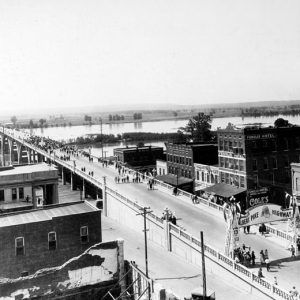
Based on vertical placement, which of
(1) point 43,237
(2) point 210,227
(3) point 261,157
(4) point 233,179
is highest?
(3) point 261,157

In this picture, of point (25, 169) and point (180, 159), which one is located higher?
point (25, 169)

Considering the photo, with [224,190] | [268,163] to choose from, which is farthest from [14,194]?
[268,163]

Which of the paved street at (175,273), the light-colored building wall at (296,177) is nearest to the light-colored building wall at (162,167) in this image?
the light-colored building wall at (296,177)

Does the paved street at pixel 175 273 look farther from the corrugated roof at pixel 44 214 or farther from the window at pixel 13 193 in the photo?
the window at pixel 13 193

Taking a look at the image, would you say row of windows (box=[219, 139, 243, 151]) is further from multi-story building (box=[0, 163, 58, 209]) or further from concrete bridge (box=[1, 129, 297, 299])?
multi-story building (box=[0, 163, 58, 209])

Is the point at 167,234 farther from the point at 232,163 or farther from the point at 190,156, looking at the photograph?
the point at 190,156
